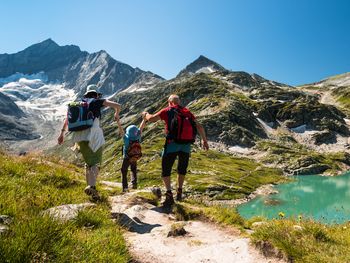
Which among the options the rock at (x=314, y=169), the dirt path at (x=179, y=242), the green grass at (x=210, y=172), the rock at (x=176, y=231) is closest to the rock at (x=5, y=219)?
the dirt path at (x=179, y=242)

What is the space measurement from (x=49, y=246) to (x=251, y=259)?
4291mm

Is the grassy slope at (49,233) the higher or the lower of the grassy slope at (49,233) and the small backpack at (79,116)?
the lower

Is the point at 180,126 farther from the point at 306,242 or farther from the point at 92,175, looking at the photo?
the point at 306,242

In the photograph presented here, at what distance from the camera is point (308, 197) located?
367 feet

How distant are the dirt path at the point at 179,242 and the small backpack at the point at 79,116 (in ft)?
9.00

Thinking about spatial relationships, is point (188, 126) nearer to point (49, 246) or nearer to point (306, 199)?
point (49, 246)

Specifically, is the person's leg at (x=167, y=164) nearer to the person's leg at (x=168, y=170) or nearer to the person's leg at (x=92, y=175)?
the person's leg at (x=168, y=170)

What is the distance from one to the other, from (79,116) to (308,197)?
4423 inches

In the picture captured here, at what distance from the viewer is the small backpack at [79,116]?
10664mm

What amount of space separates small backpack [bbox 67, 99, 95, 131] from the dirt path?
108 inches

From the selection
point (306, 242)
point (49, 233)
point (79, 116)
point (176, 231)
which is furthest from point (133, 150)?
point (49, 233)

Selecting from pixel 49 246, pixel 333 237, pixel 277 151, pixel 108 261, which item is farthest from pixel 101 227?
pixel 277 151

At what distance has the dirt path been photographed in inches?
297

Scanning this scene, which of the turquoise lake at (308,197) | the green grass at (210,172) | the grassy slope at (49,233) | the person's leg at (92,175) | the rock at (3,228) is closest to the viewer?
the grassy slope at (49,233)
